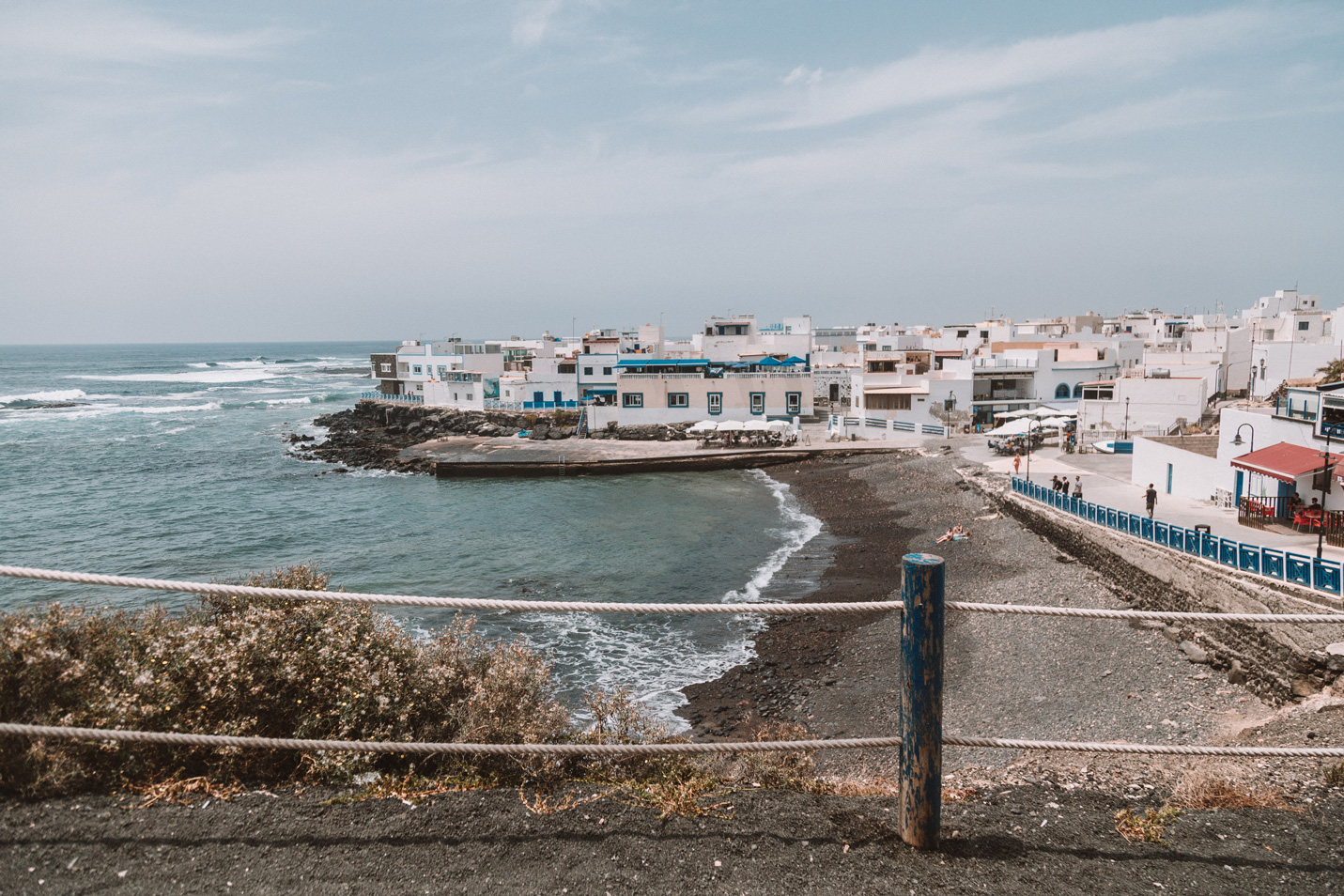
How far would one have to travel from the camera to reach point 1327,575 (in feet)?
41.0

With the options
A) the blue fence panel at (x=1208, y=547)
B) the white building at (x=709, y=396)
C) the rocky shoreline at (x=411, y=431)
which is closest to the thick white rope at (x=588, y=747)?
the blue fence panel at (x=1208, y=547)

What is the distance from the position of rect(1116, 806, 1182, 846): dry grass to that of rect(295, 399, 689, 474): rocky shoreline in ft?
142

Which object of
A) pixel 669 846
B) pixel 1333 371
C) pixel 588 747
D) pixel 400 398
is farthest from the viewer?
pixel 400 398

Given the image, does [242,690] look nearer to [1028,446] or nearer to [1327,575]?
[1327,575]

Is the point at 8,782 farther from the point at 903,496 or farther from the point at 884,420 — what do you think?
the point at 884,420

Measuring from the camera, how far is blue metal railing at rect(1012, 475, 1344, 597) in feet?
41.1

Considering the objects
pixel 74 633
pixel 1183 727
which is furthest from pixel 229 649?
pixel 1183 727

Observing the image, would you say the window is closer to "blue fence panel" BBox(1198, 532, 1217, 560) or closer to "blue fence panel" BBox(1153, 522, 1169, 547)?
"blue fence panel" BBox(1153, 522, 1169, 547)

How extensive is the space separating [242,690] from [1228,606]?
16221mm

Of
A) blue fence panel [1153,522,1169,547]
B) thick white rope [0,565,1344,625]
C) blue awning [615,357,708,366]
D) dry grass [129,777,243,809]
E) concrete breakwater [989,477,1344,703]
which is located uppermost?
blue awning [615,357,708,366]

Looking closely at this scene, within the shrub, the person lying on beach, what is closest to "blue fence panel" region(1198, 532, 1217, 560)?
the person lying on beach

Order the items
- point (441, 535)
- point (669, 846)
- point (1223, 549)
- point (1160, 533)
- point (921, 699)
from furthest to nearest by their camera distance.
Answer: point (441, 535)
point (1160, 533)
point (1223, 549)
point (669, 846)
point (921, 699)

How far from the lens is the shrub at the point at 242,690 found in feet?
10.2

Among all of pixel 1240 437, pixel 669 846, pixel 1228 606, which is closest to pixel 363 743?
pixel 669 846
